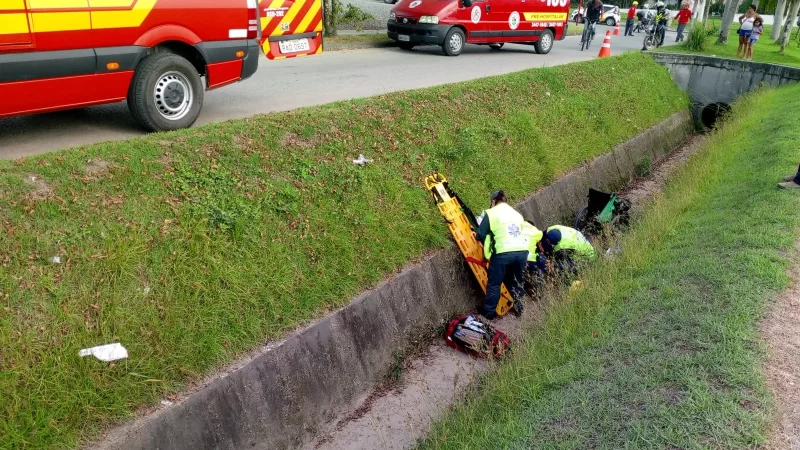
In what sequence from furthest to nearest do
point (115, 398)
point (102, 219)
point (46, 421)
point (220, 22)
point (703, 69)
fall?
point (703, 69) < point (220, 22) < point (102, 219) < point (115, 398) < point (46, 421)

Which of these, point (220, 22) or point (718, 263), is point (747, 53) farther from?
point (220, 22)

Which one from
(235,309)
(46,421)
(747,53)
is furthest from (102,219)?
(747,53)

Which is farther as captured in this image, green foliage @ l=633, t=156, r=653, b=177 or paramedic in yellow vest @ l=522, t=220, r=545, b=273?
green foliage @ l=633, t=156, r=653, b=177

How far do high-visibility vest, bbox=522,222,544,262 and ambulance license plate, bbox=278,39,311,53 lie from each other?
393 cm

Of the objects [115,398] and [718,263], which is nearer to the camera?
[115,398]

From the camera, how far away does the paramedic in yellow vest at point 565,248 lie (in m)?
6.95

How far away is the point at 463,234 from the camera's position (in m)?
7.12

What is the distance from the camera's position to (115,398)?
3.94 m

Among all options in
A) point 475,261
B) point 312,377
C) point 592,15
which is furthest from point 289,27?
point 592,15

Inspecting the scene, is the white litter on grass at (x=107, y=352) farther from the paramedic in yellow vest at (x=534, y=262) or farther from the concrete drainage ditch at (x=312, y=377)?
the paramedic in yellow vest at (x=534, y=262)

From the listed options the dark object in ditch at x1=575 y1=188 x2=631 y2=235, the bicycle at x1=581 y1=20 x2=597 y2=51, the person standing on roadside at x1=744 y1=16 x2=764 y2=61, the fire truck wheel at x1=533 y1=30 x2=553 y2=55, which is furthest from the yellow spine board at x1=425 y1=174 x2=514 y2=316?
the person standing on roadside at x1=744 y1=16 x2=764 y2=61

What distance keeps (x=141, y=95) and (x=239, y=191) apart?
158 cm

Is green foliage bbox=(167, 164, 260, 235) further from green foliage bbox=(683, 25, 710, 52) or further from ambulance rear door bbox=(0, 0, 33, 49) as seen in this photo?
green foliage bbox=(683, 25, 710, 52)

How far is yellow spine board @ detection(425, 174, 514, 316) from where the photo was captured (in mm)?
7051
